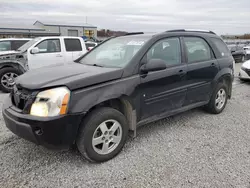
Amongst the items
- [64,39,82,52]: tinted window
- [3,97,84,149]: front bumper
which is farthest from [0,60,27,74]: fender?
[3,97,84,149]: front bumper

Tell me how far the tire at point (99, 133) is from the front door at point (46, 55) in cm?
532

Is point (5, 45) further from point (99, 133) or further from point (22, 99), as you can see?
point (99, 133)

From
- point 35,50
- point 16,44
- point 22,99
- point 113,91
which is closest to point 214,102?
point 113,91

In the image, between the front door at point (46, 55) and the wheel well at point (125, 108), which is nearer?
the wheel well at point (125, 108)

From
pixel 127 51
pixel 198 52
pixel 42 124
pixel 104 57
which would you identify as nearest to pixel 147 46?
pixel 127 51

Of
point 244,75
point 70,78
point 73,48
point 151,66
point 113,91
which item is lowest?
point 244,75

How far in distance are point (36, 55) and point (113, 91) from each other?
5.45 meters

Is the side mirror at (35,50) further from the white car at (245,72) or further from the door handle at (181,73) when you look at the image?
the white car at (245,72)

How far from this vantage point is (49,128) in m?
2.39

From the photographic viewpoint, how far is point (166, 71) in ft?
11.2

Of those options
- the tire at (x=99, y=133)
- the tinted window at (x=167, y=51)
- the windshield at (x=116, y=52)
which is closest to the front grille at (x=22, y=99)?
the tire at (x=99, y=133)

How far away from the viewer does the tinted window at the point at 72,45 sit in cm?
811

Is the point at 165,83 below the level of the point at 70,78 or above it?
below

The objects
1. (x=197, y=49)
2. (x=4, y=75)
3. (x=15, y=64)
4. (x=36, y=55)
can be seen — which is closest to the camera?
(x=197, y=49)
